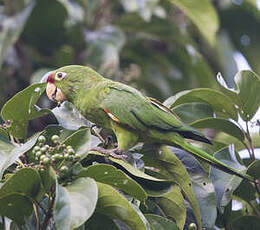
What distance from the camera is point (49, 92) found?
8.71ft

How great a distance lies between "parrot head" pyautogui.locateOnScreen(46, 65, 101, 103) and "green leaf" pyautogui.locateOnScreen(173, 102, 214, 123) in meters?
Result: 0.50

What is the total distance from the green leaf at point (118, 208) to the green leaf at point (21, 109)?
0.54 meters

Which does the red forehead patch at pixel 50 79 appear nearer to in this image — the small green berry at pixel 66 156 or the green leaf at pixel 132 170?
the green leaf at pixel 132 170

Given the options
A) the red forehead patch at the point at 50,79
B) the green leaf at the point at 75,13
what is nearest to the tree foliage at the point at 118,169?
the red forehead patch at the point at 50,79

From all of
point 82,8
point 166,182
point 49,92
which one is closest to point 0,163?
point 166,182

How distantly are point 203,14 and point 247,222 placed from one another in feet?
8.63

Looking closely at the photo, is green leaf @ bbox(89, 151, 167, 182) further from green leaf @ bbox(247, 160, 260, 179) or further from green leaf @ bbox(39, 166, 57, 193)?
green leaf @ bbox(247, 160, 260, 179)

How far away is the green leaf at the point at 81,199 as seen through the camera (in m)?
1.59

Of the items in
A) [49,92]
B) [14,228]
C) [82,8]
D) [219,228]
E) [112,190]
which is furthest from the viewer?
[82,8]

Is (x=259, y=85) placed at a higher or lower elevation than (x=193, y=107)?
higher

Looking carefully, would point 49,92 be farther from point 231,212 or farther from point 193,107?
point 231,212

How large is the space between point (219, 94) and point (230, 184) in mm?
441

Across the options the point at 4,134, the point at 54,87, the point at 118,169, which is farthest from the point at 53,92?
the point at 118,169

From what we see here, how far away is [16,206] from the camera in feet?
5.96
